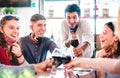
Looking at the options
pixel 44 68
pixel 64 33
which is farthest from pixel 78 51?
pixel 44 68

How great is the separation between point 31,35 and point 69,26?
0.22 metres

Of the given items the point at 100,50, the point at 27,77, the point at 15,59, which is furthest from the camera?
the point at 100,50

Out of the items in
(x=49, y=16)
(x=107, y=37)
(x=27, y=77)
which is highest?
(x=49, y=16)

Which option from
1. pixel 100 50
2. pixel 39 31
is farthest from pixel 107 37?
pixel 39 31

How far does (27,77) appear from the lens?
1.08m

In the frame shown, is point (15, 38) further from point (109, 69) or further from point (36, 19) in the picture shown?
point (109, 69)

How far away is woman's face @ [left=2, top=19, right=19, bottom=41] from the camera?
1.17 metres

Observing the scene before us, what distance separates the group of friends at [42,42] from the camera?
1.15 metres

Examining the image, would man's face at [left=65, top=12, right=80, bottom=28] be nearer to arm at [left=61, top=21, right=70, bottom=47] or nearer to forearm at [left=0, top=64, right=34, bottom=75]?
arm at [left=61, top=21, right=70, bottom=47]

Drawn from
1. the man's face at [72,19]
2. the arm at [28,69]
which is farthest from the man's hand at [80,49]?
the arm at [28,69]

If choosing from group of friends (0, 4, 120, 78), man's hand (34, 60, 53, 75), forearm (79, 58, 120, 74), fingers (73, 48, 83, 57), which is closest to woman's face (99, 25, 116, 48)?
group of friends (0, 4, 120, 78)

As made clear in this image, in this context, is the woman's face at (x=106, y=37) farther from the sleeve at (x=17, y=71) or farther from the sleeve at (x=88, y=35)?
the sleeve at (x=17, y=71)

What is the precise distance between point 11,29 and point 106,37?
0.47m

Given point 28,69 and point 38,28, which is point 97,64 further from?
point 38,28
